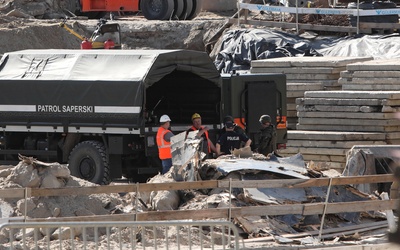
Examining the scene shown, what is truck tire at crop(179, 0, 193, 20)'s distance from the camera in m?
40.6

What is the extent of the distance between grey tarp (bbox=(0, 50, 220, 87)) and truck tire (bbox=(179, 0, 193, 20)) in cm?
2048

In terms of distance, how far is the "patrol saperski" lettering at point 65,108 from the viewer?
19.1 m

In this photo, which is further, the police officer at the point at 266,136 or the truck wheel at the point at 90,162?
the truck wheel at the point at 90,162

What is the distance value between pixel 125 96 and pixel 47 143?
2.17 m

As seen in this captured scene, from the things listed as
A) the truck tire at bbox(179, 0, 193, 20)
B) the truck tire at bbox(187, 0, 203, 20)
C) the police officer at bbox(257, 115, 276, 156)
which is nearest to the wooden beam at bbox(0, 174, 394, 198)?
the police officer at bbox(257, 115, 276, 156)

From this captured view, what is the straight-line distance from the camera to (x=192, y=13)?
41094 mm

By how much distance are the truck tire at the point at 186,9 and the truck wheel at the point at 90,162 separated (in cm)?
2181

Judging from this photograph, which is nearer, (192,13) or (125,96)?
(125,96)

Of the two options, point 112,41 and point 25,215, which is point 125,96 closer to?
point 25,215

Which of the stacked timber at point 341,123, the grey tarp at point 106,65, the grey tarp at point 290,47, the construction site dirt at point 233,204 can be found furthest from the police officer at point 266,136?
the grey tarp at point 290,47

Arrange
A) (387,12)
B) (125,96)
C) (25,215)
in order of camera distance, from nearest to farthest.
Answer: (25,215)
(125,96)
(387,12)

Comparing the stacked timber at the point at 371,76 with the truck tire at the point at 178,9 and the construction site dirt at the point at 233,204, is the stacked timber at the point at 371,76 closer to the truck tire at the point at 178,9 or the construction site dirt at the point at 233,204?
the construction site dirt at the point at 233,204

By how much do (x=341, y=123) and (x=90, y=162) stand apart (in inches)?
225

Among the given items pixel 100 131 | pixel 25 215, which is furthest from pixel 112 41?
pixel 25 215
